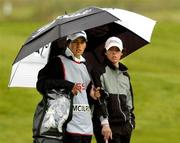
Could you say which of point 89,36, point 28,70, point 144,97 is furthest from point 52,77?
point 144,97

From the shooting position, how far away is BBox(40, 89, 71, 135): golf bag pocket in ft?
24.9

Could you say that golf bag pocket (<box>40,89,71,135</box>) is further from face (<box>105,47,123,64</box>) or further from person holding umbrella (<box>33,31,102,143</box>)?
face (<box>105,47,123,64</box>)

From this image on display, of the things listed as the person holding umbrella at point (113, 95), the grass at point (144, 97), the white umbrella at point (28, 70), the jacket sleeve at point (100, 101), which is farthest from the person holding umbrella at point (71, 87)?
the grass at point (144, 97)

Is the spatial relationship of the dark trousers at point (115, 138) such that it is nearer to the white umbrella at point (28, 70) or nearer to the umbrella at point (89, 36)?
the umbrella at point (89, 36)

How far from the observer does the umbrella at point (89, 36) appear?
7.71 meters

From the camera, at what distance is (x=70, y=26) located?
25.0 feet

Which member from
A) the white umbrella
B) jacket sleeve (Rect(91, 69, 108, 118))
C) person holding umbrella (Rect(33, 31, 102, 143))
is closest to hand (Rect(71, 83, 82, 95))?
person holding umbrella (Rect(33, 31, 102, 143))

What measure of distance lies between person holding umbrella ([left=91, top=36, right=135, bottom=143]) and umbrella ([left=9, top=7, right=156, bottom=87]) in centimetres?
32

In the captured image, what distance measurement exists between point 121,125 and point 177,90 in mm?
14232

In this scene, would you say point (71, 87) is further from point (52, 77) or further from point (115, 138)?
point (115, 138)

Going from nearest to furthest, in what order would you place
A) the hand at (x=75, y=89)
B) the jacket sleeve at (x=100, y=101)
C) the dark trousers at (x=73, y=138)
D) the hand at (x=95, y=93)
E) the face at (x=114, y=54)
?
the hand at (x=75, y=89)
the dark trousers at (x=73, y=138)
the hand at (x=95, y=93)
the jacket sleeve at (x=100, y=101)
the face at (x=114, y=54)

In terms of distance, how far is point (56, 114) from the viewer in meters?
7.62

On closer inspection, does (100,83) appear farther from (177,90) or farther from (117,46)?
(177,90)

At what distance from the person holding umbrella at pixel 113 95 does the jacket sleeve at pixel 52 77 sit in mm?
435
